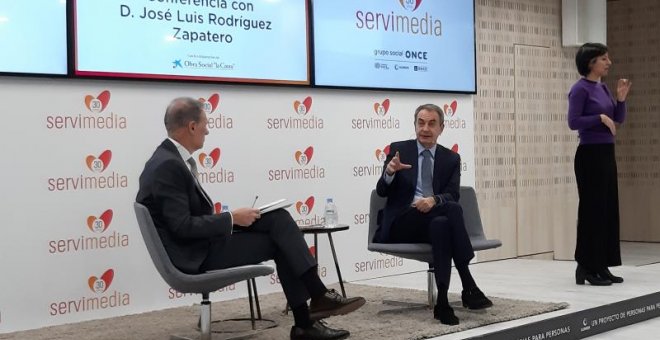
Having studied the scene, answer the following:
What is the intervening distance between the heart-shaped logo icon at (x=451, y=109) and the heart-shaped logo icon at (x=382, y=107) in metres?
0.61

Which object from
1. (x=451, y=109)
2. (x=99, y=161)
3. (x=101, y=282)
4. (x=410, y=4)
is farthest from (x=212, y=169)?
(x=451, y=109)

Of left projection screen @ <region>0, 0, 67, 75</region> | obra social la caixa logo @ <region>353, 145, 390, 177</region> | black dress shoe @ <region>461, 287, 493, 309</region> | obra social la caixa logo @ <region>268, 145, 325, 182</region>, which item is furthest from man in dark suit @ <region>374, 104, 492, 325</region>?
left projection screen @ <region>0, 0, 67, 75</region>

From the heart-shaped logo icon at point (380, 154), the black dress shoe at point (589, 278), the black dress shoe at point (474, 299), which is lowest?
the black dress shoe at point (589, 278)

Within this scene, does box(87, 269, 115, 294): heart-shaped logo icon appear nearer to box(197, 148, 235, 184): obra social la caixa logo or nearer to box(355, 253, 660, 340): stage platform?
box(197, 148, 235, 184): obra social la caixa logo

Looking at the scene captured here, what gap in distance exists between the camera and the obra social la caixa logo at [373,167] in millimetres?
6082

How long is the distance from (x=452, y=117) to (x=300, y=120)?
5.04 ft

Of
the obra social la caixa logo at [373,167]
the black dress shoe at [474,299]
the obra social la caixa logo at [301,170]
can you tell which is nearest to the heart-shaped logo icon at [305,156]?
the obra social la caixa logo at [301,170]

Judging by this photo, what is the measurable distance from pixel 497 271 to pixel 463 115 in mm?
1264

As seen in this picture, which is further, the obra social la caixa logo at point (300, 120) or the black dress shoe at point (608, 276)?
the obra social la caixa logo at point (300, 120)

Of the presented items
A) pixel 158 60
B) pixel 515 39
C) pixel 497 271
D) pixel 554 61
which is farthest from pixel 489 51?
pixel 158 60

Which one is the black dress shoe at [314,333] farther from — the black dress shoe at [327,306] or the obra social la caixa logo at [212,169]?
the obra social la caixa logo at [212,169]

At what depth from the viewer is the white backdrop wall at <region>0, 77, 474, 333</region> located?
14.5 ft

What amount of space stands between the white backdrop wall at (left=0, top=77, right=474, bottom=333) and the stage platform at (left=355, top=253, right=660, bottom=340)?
826mm

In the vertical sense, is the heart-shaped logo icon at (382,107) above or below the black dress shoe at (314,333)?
above
